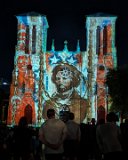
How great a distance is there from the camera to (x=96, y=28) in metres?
56.1

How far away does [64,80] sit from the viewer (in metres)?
54.8

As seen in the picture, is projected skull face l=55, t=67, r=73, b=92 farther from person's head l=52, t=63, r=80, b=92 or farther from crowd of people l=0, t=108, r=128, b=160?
crowd of people l=0, t=108, r=128, b=160

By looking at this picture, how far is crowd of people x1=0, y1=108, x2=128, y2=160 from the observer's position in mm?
7133

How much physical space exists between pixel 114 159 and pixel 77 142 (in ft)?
8.39

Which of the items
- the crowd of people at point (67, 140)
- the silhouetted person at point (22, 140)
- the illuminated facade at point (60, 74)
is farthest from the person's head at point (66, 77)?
the silhouetted person at point (22, 140)

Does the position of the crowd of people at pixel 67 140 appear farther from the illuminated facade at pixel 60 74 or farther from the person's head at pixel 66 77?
the person's head at pixel 66 77

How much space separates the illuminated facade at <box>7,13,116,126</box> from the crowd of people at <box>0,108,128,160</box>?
3881 centimetres

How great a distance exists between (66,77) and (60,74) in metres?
1.06

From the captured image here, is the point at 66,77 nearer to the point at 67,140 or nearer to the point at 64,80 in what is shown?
the point at 64,80

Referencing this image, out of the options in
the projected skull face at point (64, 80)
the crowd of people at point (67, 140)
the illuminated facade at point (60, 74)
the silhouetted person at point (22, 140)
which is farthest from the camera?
the projected skull face at point (64, 80)

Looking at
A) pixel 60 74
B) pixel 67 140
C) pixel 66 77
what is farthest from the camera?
pixel 60 74

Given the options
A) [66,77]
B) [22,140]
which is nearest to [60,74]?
[66,77]

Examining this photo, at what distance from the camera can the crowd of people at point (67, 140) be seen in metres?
7.13

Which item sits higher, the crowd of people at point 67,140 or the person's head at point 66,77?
the person's head at point 66,77
